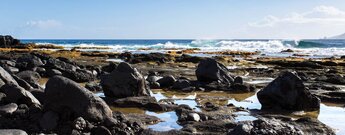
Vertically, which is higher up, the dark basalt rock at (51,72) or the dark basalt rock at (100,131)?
the dark basalt rock at (100,131)

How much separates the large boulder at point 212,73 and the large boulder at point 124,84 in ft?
15.9

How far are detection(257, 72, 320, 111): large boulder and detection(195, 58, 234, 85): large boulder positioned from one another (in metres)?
5.17

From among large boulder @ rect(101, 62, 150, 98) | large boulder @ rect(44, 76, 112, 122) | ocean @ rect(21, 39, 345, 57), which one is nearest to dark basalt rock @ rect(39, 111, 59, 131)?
large boulder @ rect(44, 76, 112, 122)

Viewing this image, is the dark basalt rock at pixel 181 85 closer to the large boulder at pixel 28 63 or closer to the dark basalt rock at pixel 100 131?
the dark basalt rock at pixel 100 131

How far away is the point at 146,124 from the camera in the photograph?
30.6ft

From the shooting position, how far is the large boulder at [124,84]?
12.9 m

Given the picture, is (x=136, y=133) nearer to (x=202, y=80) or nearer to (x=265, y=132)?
(x=265, y=132)

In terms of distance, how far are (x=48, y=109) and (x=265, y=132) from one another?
14.7ft

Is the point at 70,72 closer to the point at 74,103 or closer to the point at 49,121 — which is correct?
the point at 74,103

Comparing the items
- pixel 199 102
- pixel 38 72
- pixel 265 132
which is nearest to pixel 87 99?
pixel 265 132

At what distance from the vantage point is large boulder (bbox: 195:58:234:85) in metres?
17.5

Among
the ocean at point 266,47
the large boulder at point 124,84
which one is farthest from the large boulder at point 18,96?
the ocean at point 266,47

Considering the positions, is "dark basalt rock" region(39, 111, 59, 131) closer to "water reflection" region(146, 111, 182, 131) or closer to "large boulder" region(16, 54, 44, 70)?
"water reflection" region(146, 111, 182, 131)

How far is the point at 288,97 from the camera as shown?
39.0ft
